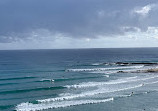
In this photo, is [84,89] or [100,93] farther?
[84,89]

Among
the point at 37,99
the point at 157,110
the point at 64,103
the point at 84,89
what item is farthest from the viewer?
the point at 84,89

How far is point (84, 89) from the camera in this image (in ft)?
142

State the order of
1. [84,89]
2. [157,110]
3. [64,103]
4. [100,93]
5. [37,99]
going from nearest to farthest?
[157,110]
[64,103]
[37,99]
[100,93]
[84,89]

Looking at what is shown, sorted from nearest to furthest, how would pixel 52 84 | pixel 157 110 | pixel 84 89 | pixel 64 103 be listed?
pixel 157 110 < pixel 64 103 < pixel 84 89 < pixel 52 84

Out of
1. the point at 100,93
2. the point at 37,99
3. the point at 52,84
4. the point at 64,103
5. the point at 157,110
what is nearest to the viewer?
the point at 157,110

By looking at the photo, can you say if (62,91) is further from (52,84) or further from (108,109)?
(108,109)

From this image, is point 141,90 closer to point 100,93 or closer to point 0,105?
point 100,93

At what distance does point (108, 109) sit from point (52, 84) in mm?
19144

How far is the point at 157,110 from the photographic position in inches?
1227

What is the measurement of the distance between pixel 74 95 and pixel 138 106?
9.99 m

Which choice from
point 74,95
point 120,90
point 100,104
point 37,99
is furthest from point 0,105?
point 120,90

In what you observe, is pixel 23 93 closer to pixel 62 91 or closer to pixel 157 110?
pixel 62 91

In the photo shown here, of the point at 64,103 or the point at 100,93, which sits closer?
the point at 64,103

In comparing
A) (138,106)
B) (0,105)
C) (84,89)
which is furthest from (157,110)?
(0,105)
